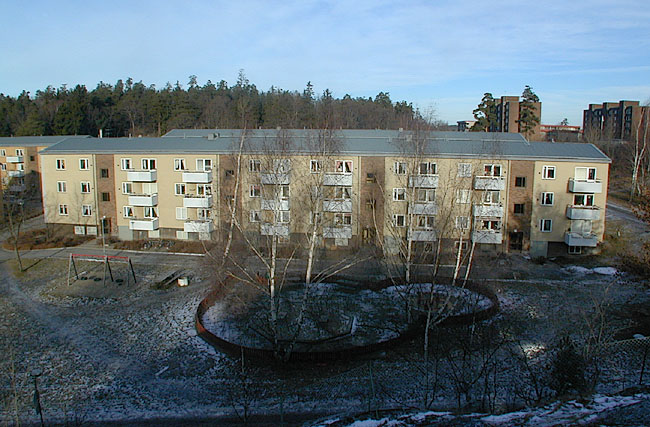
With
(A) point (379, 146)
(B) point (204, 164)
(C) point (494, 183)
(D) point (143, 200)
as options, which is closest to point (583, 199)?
(C) point (494, 183)

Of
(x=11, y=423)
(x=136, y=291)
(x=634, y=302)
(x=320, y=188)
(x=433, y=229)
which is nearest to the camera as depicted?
(x=11, y=423)

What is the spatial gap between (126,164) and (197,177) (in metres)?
5.25

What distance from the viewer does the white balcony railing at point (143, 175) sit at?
98.4 ft

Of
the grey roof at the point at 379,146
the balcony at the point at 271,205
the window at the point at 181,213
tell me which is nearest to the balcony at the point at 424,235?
the grey roof at the point at 379,146

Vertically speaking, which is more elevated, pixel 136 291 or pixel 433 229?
pixel 433 229

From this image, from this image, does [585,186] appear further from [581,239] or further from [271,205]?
[271,205]

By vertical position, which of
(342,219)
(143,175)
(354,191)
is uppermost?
(143,175)

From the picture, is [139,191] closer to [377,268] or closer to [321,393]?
[377,268]

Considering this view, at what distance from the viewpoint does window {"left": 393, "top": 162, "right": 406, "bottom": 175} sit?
24250mm

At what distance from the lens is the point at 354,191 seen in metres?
27.7

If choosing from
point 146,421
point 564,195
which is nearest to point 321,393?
point 146,421

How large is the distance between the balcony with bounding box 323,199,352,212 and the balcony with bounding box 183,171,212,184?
26.4 feet

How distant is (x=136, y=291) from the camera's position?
21844 millimetres

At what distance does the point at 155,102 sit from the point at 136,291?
49273 mm
